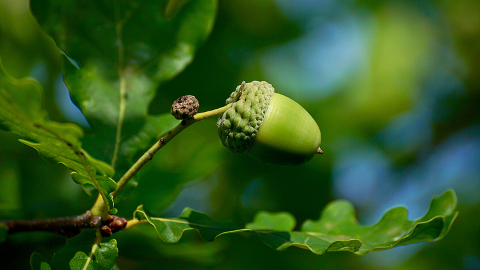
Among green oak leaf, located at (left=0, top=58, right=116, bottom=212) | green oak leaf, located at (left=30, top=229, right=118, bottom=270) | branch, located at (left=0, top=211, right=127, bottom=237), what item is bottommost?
green oak leaf, located at (left=30, top=229, right=118, bottom=270)

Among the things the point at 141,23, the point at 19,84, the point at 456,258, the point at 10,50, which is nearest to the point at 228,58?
the point at 141,23

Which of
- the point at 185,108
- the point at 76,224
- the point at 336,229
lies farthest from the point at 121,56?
the point at 336,229

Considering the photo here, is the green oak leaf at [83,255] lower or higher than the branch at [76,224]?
lower

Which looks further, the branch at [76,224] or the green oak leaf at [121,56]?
the green oak leaf at [121,56]

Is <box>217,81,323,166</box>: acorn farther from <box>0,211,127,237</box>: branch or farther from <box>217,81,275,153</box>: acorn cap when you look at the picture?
<box>0,211,127,237</box>: branch

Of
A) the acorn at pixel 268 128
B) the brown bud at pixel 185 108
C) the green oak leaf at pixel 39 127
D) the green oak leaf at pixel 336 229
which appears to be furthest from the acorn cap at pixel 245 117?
the green oak leaf at pixel 39 127

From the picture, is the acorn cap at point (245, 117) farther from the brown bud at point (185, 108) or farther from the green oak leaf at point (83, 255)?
the green oak leaf at point (83, 255)

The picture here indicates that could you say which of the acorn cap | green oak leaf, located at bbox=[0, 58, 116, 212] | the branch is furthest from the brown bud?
the branch
